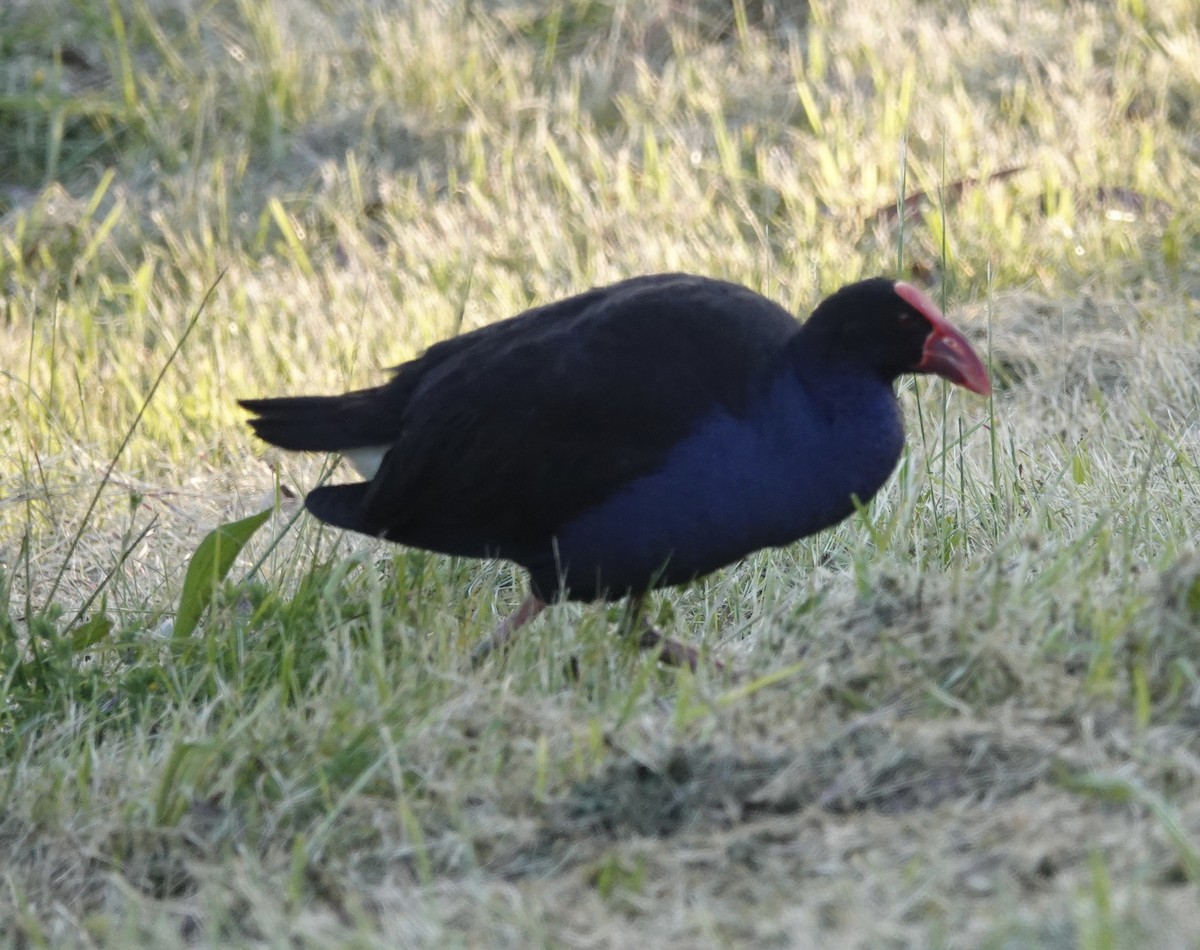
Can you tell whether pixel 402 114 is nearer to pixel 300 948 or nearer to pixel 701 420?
pixel 701 420

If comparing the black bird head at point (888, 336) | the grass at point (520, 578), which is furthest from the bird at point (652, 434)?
the grass at point (520, 578)

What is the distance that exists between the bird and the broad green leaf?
0.68ft

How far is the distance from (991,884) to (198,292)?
3.82 m

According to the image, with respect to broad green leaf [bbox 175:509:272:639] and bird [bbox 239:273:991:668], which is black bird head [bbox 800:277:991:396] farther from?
broad green leaf [bbox 175:509:272:639]

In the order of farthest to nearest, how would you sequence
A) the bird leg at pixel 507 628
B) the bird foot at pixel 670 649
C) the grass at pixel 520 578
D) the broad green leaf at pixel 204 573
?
the broad green leaf at pixel 204 573
the bird leg at pixel 507 628
the bird foot at pixel 670 649
the grass at pixel 520 578

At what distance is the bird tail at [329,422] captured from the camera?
314cm

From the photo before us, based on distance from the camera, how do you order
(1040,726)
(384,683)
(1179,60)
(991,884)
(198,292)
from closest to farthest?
(991,884)
(1040,726)
(384,683)
(198,292)
(1179,60)

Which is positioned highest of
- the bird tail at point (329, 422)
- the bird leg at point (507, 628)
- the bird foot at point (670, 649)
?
the bird tail at point (329, 422)

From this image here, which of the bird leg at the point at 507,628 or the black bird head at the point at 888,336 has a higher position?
the black bird head at the point at 888,336

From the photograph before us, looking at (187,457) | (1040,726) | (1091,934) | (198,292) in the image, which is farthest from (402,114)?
(1091,934)

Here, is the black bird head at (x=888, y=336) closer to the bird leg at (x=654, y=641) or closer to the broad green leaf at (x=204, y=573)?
the bird leg at (x=654, y=641)

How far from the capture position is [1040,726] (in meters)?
2.14

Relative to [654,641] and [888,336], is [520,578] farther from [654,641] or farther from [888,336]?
[888,336]

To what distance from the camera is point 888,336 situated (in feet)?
9.49
